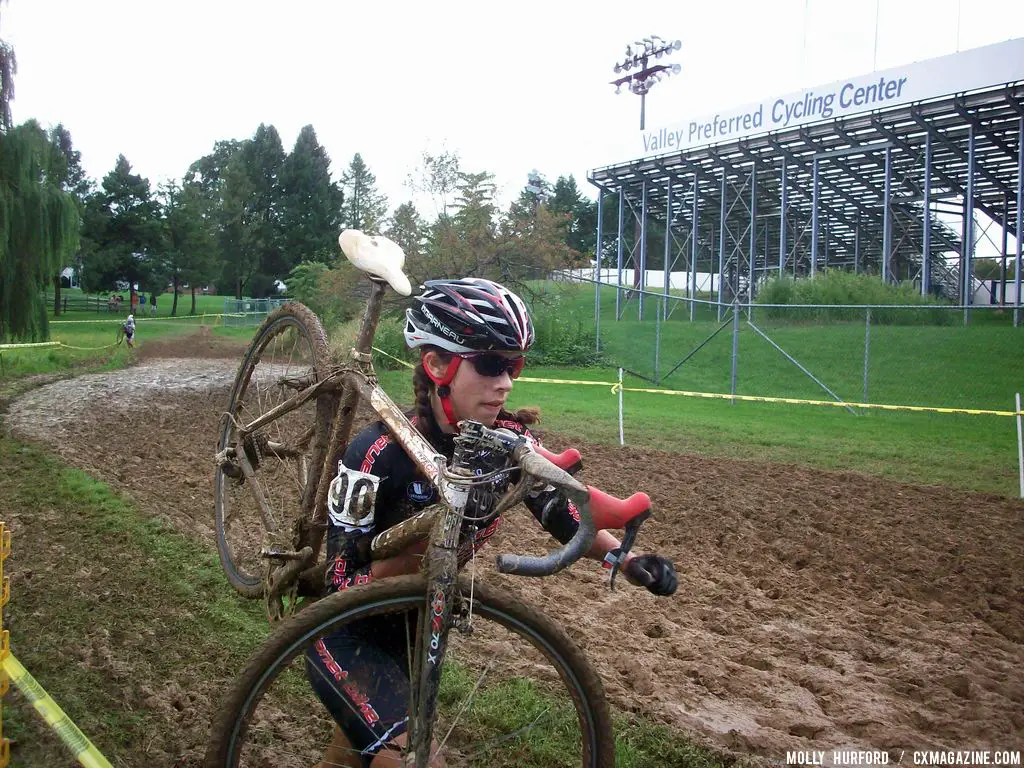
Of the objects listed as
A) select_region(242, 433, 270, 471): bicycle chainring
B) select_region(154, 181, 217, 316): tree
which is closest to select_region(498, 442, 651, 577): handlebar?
select_region(242, 433, 270, 471): bicycle chainring

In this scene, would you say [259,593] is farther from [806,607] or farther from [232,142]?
[232,142]

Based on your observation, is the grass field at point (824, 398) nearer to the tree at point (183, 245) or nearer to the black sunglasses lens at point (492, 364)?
the black sunglasses lens at point (492, 364)

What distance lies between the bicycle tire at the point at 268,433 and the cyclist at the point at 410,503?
978 millimetres

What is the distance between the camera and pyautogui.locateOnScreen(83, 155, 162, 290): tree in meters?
63.2

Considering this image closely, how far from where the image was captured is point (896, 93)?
25406 mm

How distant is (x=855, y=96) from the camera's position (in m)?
26.6

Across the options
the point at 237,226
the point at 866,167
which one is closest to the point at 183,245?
the point at 237,226

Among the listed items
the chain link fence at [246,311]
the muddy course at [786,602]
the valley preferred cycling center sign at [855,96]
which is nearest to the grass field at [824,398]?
the muddy course at [786,602]

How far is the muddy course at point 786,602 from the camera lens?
4.10m

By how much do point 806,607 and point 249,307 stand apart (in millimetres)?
54516

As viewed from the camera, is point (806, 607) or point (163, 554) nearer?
point (806, 607)

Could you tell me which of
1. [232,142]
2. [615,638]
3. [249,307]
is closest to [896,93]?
[615,638]

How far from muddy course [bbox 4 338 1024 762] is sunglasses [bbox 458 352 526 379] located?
2.17 meters

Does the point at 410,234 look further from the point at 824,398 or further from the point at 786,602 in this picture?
the point at 786,602
